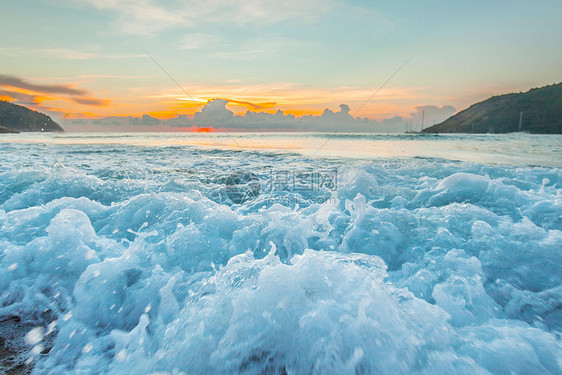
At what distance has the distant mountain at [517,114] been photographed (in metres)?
127

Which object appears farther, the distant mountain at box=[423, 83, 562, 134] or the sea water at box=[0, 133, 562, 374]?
the distant mountain at box=[423, 83, 562, 134]

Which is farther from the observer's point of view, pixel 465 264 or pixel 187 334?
pixel 465 264

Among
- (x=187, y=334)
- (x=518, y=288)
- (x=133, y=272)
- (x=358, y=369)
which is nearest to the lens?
(x=358, y=369)

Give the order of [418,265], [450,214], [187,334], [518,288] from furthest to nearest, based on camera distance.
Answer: [450,214], [418,265], [518,288], [187,334]

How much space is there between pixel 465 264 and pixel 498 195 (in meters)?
3.35

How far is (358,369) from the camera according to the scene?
2025 mm

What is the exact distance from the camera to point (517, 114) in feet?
467

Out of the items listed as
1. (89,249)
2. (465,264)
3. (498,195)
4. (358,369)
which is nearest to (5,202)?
(89,249)

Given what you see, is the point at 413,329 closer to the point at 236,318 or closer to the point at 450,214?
the point at 236,318

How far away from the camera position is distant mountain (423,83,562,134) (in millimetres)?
126688

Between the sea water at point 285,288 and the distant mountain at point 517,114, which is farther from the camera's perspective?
the distant mountain at point 517,114

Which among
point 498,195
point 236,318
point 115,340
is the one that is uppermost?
point 498,195

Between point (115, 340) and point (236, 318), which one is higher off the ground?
point (236, 318)

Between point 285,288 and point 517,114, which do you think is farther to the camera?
point 517,114
